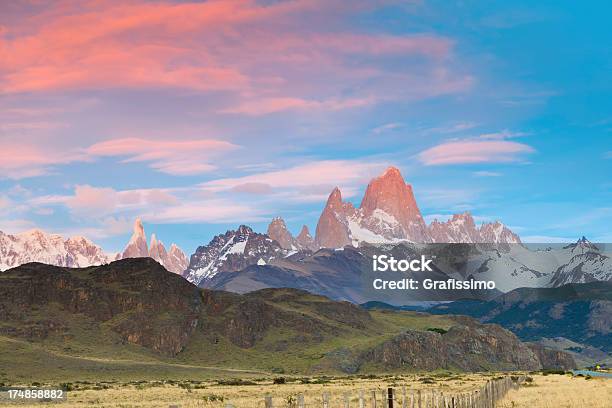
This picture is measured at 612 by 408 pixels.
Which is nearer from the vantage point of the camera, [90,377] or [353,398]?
[353,398]

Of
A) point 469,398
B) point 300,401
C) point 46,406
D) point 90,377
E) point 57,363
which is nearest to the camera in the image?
point 300,401

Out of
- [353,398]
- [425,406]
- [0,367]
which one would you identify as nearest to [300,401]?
[425,406]

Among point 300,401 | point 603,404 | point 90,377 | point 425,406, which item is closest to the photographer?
point 300,401

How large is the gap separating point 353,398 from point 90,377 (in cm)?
11507

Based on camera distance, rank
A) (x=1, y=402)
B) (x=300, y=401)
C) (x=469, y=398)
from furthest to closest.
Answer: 1. (x=1, y=402)
2. (x=469, y=398)
3. (x=300, y=401)

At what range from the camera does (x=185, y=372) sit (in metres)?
198

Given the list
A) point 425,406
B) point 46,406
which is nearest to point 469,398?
point 425,406

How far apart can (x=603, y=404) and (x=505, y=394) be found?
43.5 ft

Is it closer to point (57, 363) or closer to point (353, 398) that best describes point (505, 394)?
point (353, 398)

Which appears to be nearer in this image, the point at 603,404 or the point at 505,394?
the point at 603,404

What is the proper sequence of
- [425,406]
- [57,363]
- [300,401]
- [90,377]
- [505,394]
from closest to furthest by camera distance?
[300,401]
[425,406]
[505,394]
[90,377]
[57,363]

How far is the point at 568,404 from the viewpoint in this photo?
5266 cm

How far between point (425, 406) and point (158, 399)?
184ft

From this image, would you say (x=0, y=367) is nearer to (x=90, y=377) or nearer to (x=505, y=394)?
(x=90, y=377)
